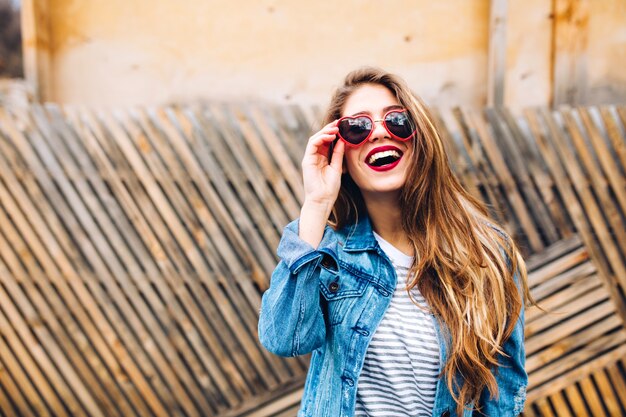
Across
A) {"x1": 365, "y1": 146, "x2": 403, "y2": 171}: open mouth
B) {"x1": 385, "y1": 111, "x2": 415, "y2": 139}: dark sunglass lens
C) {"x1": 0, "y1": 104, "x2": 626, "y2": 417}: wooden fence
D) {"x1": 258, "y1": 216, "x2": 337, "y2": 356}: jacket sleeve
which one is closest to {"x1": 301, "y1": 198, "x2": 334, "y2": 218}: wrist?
{"x1": 258, "y1": 216, "x2": 337, "y2": 356}: jacket sleeve

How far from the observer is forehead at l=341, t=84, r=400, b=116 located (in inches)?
65.1

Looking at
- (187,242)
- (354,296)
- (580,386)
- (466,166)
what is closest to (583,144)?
(466,166)

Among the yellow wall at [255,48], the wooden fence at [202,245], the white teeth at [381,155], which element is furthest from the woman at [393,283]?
the yellow wall at [255,48]

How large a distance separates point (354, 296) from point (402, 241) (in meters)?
0.30

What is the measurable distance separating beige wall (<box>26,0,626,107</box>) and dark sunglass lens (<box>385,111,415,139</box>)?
2.35 metres

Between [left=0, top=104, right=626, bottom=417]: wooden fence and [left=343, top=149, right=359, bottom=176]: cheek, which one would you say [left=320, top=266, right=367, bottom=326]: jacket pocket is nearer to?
[left=343, top=149, right=359, bottom=176]: cheek

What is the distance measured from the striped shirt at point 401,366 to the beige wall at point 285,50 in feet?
8.75

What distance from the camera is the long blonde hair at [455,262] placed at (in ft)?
5.09

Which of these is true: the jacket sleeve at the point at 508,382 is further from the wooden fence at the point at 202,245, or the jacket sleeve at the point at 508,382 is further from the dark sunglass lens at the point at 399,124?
the wooden fence at the point at 202,245

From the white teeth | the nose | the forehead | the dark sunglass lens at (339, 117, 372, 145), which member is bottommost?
the white teeth

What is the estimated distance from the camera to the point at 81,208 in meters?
3.11

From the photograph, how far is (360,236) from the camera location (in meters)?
1.69

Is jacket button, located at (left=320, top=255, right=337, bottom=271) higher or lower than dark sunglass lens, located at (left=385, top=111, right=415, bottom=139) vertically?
lower

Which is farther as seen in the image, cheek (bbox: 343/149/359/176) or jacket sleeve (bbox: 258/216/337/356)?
cheek (bbox: 343/149/359/176)
